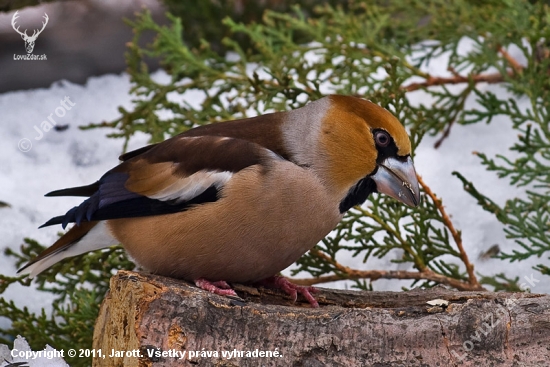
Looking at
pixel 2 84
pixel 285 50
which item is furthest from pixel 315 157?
pixel 2 84

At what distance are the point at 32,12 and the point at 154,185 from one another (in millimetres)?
3826

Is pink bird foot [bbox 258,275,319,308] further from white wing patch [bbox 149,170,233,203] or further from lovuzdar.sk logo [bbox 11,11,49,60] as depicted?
lovuzdar.sk logo [bbox 11,11,49,60]

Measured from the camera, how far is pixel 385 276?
3719mm

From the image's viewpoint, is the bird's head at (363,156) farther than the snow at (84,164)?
No

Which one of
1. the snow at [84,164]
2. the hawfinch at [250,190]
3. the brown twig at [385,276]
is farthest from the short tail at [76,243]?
the brown twig at [385,276]

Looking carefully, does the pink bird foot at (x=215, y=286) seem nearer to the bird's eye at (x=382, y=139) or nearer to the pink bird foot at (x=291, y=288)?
the pink bird foot at (x=291, y=288)

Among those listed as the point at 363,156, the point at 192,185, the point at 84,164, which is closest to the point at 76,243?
the point at 192,185

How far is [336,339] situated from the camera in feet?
7.58

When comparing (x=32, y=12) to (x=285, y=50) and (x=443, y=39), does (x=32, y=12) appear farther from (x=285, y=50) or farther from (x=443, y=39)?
(x=443, y=39)

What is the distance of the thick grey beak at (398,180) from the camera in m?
2.89

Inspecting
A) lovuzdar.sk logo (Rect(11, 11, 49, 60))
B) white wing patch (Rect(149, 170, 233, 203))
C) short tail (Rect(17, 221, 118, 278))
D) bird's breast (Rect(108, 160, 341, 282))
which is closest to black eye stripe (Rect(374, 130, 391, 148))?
bird's breast (Rect(108, 160, 341, 282))

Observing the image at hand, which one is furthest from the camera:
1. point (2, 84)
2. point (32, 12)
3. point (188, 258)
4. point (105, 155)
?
point (32, 12)

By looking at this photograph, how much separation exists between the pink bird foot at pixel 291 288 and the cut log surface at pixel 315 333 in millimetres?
478

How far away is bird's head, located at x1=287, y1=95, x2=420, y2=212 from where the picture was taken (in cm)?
288
